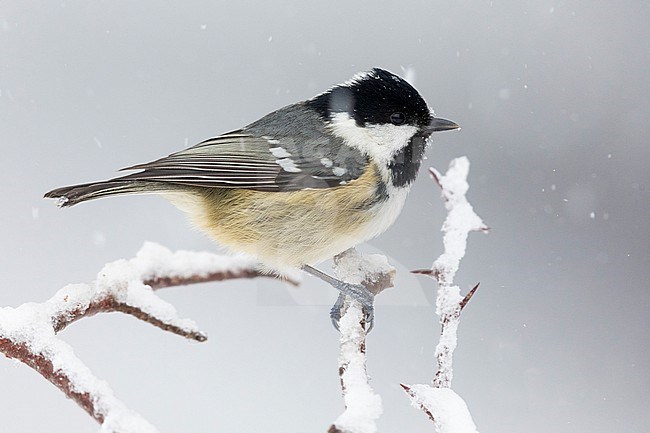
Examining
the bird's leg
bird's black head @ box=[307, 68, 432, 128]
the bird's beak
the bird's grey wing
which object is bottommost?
the bird's leg

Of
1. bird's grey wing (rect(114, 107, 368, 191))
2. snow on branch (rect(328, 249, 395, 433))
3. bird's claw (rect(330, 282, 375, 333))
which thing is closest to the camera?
snow on branch (rect(328, 249, 395, 433))

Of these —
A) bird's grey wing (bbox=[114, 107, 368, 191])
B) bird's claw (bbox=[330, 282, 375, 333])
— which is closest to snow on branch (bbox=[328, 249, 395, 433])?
bird's claw (bbox=[330, 282, 375, 333])

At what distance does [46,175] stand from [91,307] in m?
1.34

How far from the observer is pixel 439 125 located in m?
1.40

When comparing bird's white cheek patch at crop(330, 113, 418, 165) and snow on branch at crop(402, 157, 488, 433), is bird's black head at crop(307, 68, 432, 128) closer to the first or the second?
bird's white cheek patch at crop(330, 113, 418, 165)

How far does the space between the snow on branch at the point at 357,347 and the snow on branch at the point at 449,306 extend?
0.06 m

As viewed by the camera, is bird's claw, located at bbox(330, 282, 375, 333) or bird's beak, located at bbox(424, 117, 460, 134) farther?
bird's beak, located at bbox(424, 117, 460, 134)

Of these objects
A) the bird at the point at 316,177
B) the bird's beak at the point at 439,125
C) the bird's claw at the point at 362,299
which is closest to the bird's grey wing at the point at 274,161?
the bird at the point at 316,177

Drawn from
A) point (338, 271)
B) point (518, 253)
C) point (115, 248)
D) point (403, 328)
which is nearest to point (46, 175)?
point (115, 248)

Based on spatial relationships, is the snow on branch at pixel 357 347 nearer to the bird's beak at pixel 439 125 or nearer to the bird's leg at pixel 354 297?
the bird's leg at pixel 354 297

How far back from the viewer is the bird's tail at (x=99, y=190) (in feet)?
3.83

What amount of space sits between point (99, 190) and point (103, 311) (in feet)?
0.85

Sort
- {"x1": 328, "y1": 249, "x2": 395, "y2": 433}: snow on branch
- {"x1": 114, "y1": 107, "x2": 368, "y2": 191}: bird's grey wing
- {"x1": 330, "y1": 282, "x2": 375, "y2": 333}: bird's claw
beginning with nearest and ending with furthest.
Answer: {"x1": 328, "y1": 249, "x2": 395, "y2": 433}: snow on branch → {"x1": 330, "y1": 282, "x2": 375, "y2": 333}: bird's claw → {"x1": 114, "y1": 107, "x2": 368, "y2": 191}: bird's grey wing

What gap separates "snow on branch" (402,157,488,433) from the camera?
2.57 ft
